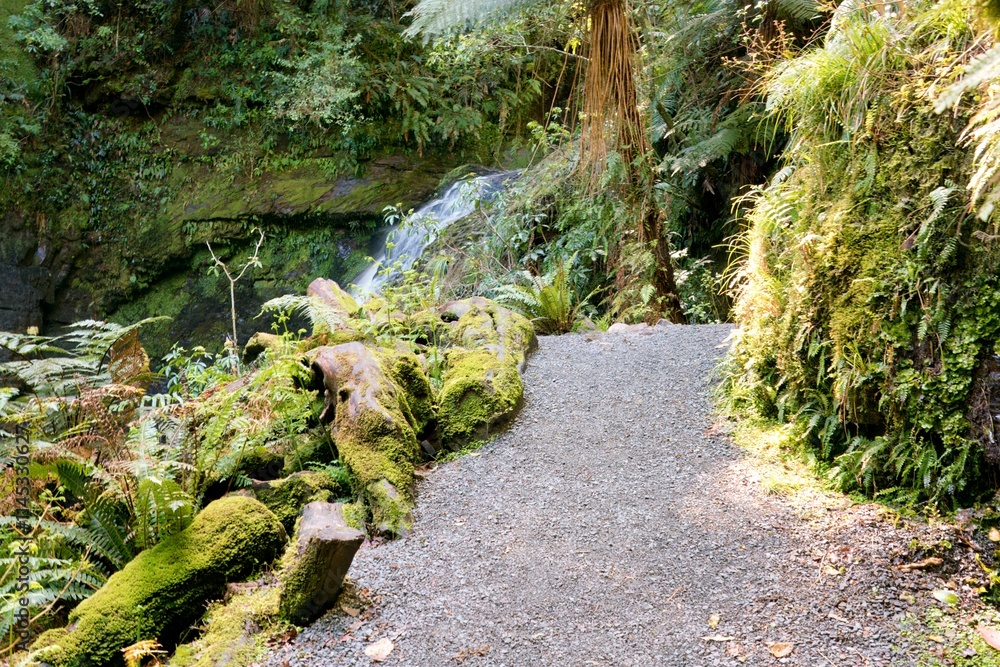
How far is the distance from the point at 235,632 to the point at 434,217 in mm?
8402

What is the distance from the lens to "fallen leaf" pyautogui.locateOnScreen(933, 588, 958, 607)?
264 cm

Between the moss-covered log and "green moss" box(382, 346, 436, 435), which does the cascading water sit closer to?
"green moss" box(382, 346, 436, 435)

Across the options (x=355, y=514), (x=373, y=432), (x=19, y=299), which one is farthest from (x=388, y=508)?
(x=19, y=299)

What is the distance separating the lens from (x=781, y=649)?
101 inches

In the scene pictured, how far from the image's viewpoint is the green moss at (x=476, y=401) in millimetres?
4531

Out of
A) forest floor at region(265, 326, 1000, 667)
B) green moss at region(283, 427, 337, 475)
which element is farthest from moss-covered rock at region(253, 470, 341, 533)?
forest floor at region(265, 326, 1000, 667)

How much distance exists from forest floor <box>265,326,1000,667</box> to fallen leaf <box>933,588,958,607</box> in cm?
2

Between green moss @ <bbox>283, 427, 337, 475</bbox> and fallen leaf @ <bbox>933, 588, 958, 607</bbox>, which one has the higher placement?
green moss @ <bbox>283, 427, 337, 475</bbox>

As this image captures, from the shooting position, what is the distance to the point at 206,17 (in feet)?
42.8

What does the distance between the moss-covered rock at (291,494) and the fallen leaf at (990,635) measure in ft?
9.69

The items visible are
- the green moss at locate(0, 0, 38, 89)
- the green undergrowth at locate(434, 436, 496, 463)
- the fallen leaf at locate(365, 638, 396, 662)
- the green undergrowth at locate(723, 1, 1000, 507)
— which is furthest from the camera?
the green moss at locate(0, 0, 38, 89)

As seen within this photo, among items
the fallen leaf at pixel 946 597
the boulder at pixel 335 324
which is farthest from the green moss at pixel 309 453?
the fallen leaf at pixel 946 597

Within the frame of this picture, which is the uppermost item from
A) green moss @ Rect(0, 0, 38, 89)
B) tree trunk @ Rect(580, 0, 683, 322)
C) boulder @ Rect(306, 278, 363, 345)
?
green moss @ Rect(0, 0, 38, 89)

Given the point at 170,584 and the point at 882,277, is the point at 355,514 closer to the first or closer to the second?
the point at 170,584
